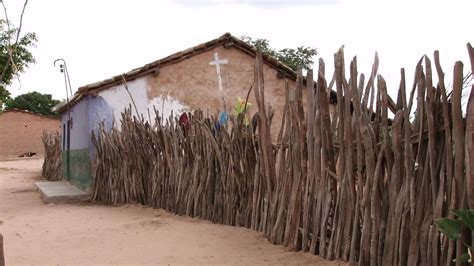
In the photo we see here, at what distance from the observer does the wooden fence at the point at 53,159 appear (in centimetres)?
1819

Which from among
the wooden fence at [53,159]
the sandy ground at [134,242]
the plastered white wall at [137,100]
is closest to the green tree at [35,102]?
the wooden fence at [53,159]

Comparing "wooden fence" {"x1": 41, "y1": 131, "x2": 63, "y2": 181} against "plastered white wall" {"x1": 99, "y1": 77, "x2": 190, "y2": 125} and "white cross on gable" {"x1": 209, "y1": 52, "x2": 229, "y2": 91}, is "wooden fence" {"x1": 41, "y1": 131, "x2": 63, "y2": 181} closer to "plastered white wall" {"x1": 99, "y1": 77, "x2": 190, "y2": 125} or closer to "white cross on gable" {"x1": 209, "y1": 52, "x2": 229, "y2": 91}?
"plastered white wall" {"x1": 99, "y1": 77, "x2": 190, "y2": 125}

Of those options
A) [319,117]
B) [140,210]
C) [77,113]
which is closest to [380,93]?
[319,117]

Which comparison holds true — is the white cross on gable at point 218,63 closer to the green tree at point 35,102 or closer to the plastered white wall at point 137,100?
the plastered white wall at point 137,100

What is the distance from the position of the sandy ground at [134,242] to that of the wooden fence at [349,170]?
0.79 ft

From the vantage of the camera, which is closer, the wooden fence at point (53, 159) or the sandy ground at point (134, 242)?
the sandy ground at point (134, 242)

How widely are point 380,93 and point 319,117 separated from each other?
2.49 ft

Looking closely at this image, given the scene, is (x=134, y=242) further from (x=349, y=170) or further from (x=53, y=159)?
(x=53, y=159)

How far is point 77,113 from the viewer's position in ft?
48.3

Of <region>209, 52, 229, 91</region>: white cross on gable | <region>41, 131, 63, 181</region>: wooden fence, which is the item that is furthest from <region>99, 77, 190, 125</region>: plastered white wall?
<region>41, 131, 63, 181</region>: wooden fence

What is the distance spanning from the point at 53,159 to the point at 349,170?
16213mm

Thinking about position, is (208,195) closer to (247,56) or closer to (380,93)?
(380,93)

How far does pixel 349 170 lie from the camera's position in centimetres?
466

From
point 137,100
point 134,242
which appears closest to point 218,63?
point 137,100
